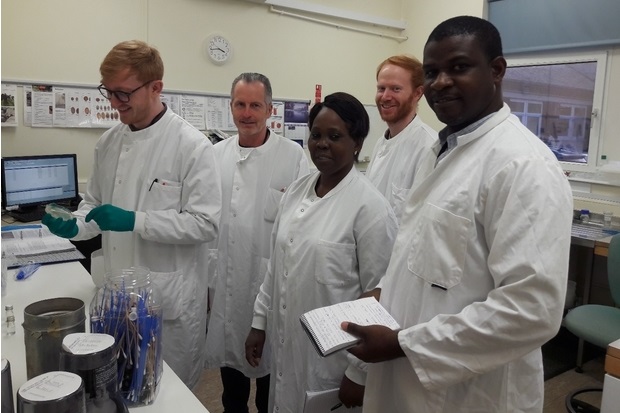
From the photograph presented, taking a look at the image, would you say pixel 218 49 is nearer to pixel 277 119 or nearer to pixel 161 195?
pixel 277 119

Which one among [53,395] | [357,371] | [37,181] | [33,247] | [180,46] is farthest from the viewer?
[180,46]

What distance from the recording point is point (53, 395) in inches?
28.4

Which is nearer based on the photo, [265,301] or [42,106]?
[265,301]

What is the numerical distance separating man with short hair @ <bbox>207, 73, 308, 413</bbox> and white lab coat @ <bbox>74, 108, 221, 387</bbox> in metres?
0.35

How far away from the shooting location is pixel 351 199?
1.41m

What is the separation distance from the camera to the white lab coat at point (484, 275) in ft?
2.83

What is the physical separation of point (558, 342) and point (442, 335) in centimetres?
294

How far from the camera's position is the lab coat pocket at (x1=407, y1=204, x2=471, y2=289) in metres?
0.96

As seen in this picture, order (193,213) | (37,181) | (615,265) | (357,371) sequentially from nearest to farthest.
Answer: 1. (357,371)
2. (193,213)
3. (615,265)
4. (37,181)

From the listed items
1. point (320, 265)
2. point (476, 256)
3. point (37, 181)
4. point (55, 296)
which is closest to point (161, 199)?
point (55, 296)

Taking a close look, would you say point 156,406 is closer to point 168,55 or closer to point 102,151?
point 102,151

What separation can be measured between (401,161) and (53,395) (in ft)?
5.36

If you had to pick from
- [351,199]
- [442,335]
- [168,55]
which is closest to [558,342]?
[351,199]

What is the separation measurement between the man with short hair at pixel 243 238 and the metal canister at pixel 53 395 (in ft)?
4.19
